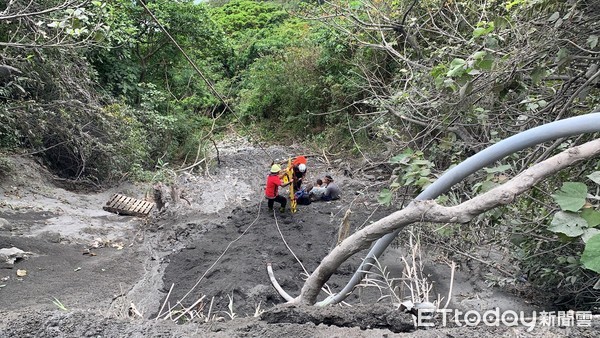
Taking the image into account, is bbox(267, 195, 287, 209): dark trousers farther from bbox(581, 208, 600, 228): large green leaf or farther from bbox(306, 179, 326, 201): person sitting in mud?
bbox(581, 208, 600, 228): large green leaf

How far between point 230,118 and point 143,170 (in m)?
6.46

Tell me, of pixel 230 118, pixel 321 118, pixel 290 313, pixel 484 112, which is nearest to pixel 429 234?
pixel 484 112

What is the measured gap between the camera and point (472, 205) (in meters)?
1.44

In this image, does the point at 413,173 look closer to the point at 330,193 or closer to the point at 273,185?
the point at 273,185

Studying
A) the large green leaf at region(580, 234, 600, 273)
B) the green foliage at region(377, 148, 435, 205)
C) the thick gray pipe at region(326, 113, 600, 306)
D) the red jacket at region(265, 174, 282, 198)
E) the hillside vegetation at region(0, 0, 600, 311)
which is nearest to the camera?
the large green leaf at region(580, 234, 600, 273)

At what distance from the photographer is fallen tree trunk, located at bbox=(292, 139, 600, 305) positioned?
55.5 inches

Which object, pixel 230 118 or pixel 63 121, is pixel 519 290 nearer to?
pixel 63 121

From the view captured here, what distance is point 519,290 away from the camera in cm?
462

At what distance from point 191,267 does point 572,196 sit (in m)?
5.62

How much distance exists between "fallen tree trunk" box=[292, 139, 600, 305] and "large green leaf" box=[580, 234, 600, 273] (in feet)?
0.77

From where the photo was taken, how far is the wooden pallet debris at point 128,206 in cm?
844

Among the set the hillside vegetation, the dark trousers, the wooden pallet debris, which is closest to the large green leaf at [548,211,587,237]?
the hillside vegetation

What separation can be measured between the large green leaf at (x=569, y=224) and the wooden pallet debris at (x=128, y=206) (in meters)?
7.97

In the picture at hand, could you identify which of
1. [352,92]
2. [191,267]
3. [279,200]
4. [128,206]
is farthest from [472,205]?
[352,92]
